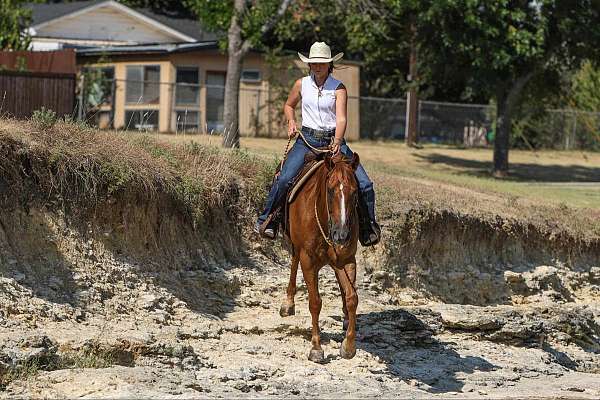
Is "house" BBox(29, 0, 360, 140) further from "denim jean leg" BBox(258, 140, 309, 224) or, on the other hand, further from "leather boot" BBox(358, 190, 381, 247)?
"leather boot" BBox(358, 190, 381, 247)

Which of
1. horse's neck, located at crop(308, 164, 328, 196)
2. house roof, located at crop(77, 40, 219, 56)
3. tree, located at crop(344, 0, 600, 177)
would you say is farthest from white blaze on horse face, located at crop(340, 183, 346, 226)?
house roof, located at crop(77, 40, 219, 56)

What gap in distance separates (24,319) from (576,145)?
4306cm

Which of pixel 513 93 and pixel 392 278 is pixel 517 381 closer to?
pixel 392 278

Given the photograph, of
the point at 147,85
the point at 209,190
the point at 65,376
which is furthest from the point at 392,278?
the point at 147,85

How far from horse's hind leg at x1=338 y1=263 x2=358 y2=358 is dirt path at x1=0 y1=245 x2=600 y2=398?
0.31 m

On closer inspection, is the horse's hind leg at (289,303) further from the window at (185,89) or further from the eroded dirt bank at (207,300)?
the window at (185,89)

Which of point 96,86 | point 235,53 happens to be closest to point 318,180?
point 235,53

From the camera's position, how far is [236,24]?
29.4 metres

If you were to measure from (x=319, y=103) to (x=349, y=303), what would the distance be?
2491 mm

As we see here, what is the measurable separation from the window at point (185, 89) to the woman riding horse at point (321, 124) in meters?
25.5

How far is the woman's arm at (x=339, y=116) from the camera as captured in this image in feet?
45.2

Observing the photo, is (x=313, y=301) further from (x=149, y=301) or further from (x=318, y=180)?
(x=149, y=301)

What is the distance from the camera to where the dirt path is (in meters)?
12.4

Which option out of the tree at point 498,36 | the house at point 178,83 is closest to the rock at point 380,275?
the tree at point 498,36
